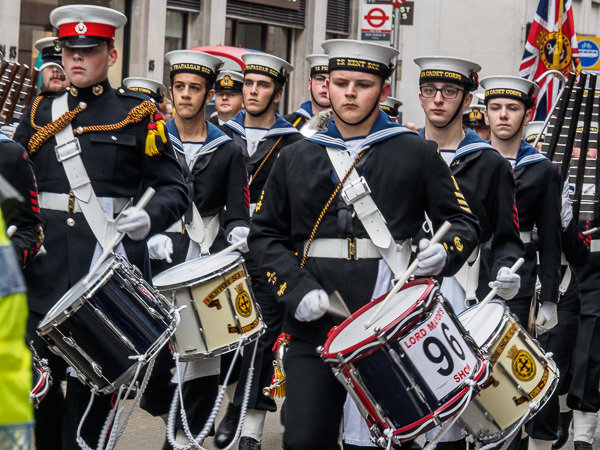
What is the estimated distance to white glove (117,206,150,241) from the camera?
5.68 meters

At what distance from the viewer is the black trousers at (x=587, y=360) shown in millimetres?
8094

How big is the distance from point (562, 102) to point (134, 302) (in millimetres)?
4049

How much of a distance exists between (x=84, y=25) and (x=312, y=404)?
211cm

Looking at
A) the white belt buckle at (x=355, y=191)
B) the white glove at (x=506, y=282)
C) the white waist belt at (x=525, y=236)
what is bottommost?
the white glove at (x=506, y=282)

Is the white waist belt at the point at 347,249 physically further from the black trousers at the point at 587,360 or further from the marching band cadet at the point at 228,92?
the marching band cadet at the point at 228,92

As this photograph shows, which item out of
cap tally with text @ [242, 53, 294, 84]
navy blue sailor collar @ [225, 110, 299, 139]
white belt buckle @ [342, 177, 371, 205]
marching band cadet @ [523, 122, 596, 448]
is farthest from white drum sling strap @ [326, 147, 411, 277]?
cap tally with text @ [242, 53, 294, 84]

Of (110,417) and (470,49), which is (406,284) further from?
(470,49)

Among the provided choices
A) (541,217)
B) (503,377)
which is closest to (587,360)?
(541,217)

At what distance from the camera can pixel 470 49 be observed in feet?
110

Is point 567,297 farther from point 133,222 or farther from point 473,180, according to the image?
point 133,222

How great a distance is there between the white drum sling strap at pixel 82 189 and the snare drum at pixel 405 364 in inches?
57.6

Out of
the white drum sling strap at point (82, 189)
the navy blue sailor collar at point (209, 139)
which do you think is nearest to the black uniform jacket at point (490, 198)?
the navy blue sailor collar at point (209, 139)

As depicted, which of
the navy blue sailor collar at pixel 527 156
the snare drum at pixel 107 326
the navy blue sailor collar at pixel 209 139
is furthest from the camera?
the navy blue sailor collar at pixel 209 139

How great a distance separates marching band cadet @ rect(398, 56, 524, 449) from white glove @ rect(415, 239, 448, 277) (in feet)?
4.00
